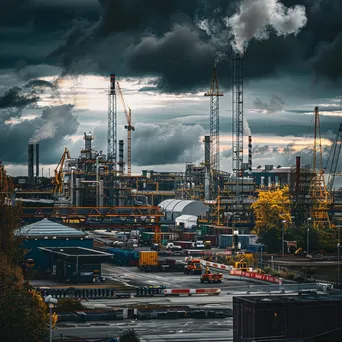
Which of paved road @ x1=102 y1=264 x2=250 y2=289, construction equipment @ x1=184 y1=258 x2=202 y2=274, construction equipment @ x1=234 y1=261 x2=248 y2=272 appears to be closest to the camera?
paved road @ x1=102 y1=264 x2=250 y2=289

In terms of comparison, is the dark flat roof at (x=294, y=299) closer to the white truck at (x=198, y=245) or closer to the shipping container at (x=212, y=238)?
the white truck at (x=198, y=245)

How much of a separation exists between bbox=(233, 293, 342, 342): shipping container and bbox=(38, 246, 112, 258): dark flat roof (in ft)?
157

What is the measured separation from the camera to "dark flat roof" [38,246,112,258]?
330 ft

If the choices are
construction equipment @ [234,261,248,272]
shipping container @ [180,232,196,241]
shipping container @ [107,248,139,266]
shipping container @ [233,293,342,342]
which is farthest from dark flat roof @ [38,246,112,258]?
shipping container @ [180,232,196,241]

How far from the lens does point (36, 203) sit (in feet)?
620

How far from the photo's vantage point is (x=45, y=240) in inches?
4557

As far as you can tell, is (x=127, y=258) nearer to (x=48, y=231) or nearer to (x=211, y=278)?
(x=48, y=231)

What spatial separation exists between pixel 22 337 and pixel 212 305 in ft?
105

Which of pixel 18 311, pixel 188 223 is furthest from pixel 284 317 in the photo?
pixel 188 223

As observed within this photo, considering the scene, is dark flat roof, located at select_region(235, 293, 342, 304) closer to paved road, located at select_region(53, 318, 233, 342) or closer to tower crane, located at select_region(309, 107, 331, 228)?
paved road, located at select_region(53, 318, 233, 342)

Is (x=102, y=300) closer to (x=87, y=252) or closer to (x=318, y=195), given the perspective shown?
(x=87, y=252)

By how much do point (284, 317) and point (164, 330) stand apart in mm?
15327

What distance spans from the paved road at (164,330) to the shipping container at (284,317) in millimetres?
7916

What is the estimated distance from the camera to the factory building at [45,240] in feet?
367
